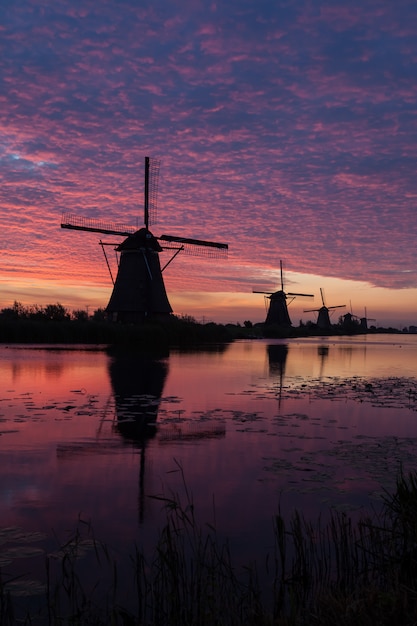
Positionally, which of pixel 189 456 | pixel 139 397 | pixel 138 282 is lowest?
pixel 189 456

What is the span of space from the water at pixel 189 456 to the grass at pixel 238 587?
428 millimetres

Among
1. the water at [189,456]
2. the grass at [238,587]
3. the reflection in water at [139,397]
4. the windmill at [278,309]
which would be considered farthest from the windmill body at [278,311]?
the grass at [238,587]

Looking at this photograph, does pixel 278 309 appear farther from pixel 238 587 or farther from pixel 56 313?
pixel 238 587

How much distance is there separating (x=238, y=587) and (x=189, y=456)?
480 centimetres

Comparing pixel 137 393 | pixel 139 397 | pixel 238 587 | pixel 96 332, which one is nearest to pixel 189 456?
pixel 238 587

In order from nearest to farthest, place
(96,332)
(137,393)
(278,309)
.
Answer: (137,393), (96,332), (278,309)

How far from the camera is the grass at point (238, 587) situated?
3.70 m

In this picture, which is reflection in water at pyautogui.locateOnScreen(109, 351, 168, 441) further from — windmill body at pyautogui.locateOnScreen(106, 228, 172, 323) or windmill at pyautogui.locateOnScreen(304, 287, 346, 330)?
windmill at pyautogui.locateOnScreen(304, 287, 346, 330)

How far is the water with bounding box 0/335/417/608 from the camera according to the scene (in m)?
6.04

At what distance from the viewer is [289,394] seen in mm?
17969

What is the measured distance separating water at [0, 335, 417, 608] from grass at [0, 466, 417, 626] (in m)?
0.43

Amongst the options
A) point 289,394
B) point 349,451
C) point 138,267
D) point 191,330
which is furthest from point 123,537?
point 191,330

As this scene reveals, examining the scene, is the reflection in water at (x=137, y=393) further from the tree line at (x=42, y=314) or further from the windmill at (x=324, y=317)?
the windmill at (x=324, y=317)

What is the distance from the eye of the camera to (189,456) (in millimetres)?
9117
